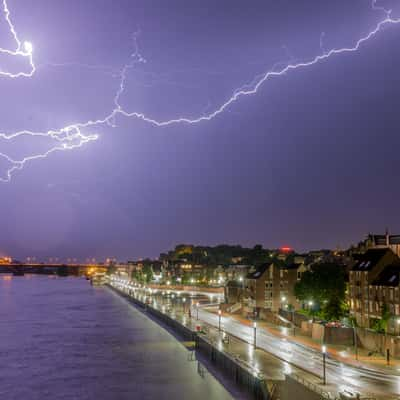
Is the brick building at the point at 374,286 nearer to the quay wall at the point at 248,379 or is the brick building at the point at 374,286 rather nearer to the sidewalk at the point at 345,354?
the sidewalk at the point at 345,354

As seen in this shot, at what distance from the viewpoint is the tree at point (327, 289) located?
5928 centimetres

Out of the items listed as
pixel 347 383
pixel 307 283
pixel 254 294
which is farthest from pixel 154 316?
pixel 347 383

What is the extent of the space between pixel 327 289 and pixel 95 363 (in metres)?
26.4

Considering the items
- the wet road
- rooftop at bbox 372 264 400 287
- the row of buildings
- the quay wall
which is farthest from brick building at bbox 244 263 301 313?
rooftop at bbox 372 264 400 287

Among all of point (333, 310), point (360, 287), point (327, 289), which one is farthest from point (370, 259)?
point (333, 310)

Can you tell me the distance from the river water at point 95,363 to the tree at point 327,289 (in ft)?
52.7

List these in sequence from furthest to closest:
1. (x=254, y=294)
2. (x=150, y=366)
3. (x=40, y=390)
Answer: (x=254, y=294) → (x=150, y=366) → (x=40, y=390)

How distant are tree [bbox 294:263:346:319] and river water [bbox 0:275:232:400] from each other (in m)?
16.1

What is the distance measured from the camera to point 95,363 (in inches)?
2206

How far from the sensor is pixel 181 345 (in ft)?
217

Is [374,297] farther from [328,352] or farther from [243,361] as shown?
[243,361]

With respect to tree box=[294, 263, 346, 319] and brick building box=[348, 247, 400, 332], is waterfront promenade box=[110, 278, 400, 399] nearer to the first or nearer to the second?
tree box=[294, 263, 346, 319]

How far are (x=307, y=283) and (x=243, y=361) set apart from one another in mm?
25454

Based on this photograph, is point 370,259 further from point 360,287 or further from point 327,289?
point 327,289
